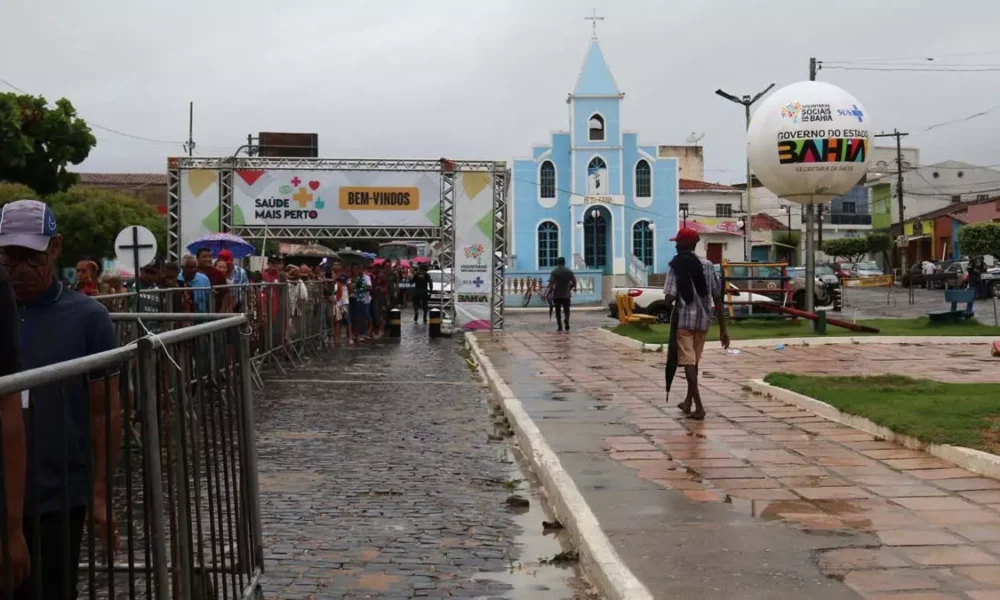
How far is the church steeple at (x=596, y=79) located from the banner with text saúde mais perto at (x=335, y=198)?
1029 inches

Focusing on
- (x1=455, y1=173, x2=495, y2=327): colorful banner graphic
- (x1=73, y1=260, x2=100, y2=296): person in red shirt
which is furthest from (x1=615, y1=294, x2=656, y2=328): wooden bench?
(x1=73, y1=260, x2=100, y2=296): person in red shirt

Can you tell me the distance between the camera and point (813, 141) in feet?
67.9

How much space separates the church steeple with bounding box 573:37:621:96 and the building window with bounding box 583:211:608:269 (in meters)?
5.69

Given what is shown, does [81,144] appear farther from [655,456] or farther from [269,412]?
[655,456]

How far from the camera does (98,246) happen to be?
45719 millimetres

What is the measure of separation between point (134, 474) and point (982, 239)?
53.4 metres

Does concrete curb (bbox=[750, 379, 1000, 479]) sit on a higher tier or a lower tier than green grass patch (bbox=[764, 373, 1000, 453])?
lower

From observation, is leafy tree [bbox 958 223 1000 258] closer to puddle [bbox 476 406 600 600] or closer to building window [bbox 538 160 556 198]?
building window [bbox 538 160 556 198]

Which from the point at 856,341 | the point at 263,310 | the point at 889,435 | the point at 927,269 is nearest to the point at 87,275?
the point at 263,310

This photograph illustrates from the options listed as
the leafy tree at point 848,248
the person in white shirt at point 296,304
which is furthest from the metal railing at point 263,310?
the leafy tree at point 848,248

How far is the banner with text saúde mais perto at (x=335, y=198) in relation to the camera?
988 inches

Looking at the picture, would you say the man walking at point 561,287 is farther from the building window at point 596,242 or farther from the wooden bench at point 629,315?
the building window at point 596,242

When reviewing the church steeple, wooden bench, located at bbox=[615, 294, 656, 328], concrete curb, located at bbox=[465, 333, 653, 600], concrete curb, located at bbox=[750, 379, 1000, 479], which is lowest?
concrete curb, located at bbox=[465, 333, 653, 600]

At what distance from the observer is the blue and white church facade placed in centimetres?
4997
